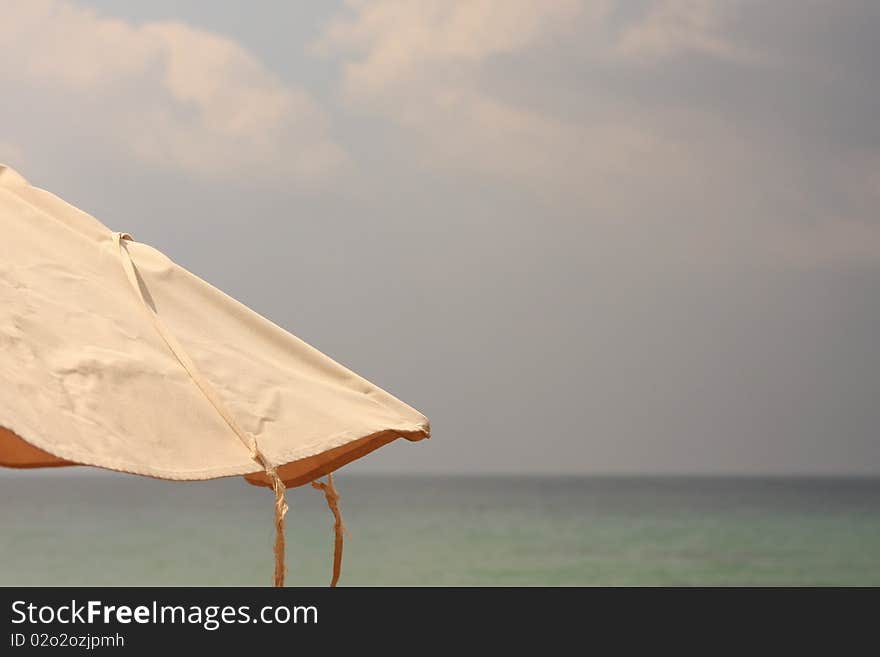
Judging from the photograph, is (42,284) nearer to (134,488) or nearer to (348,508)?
(348,508)

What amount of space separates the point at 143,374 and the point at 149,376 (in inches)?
0.5

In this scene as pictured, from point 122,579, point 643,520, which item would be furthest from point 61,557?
point 643,520

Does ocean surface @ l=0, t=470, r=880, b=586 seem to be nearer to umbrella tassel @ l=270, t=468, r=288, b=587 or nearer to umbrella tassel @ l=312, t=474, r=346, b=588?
umbrella tassel @ l=312, t=474, r=346, b=588

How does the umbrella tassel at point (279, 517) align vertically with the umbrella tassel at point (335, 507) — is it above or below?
below

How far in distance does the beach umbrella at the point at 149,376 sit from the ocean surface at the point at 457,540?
1504 centimetres

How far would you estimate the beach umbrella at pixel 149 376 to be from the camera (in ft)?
6.30

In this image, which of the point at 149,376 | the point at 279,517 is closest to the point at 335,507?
the point at 279,517

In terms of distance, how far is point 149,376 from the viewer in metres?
2.08

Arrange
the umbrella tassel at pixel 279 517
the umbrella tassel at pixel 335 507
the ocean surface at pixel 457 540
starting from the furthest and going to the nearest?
1. the ocean surface at pixel 457 540
2. the umbrella tassel at pixel 335 507
3. the umbrella tassel at pixel 279 517

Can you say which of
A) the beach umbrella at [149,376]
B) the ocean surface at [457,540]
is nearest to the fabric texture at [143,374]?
the beach umbrella at [149,376]

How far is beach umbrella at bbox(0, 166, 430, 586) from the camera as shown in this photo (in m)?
1.92

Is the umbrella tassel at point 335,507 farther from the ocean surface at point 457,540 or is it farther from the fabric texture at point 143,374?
the ocean surface at point 457,540

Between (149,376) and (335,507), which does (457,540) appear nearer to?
(335,507)

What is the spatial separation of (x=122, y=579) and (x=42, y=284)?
1765cm
